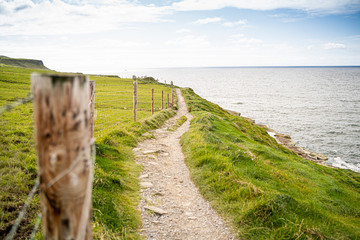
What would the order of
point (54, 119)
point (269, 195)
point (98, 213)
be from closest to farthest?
point (54, 119) → point (98, 213) → point (269, 195)

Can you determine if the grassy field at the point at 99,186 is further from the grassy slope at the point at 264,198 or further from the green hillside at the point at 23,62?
the green hillside at the point at 23,62

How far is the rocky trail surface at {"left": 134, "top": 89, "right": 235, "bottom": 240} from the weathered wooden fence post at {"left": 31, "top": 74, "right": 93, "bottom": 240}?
3427mm

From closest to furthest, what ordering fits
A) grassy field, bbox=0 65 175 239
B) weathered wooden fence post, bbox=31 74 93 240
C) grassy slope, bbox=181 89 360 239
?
weathered wooden fence post, bbox=31 74 93 240 < grassy field, bbox=0 65 175 239 < grassy slope, bbox=181 89 360 239

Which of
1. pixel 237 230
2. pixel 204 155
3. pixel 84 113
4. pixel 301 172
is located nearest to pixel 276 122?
pixel 301 172

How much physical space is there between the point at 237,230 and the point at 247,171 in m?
Answer: 3.17

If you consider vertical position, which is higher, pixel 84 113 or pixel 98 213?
pixel 84 113

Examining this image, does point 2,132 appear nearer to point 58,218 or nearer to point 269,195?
Answer: point 58,218

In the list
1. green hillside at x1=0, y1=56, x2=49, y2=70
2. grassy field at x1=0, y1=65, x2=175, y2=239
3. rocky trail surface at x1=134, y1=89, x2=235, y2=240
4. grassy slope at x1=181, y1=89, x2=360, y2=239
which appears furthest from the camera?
green hillside at x1=0, y1=56, x2=49, y2=70

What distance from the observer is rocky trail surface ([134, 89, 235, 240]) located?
506 cm

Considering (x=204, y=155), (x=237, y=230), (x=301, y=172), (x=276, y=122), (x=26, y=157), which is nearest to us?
(x=237, y=230)

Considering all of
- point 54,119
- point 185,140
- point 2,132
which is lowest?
point 185,140

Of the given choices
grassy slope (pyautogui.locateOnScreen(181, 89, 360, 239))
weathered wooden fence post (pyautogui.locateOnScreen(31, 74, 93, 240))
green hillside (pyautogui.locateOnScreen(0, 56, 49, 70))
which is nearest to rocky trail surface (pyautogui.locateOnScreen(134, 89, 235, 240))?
grassy slope (pyautogui.locateOnScreen(181, 89, 360, 239))

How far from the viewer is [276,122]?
141 feet

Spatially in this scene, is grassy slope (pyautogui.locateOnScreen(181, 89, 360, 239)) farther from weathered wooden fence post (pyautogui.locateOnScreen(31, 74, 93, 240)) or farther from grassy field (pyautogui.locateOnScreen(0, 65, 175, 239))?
weathered wooden fence post (pyautogui.locateOnScreen(31, 74, 93, 240))
